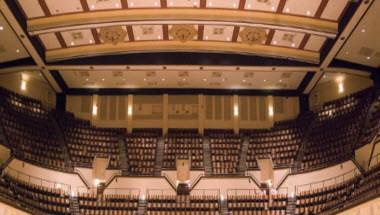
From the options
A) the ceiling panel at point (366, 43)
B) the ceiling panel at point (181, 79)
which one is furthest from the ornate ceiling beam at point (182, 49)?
the ceiling panel at point (366, 43)

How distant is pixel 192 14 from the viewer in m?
21.2

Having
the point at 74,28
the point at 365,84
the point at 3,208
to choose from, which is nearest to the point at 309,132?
the point at 365,84

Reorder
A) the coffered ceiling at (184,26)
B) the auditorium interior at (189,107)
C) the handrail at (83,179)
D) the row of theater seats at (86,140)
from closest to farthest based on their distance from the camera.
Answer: the coffered ceiling at (184,26)
the auditorium interior at (189,107)
the handrail at (83,179)
the row of theater seats at (86,140)

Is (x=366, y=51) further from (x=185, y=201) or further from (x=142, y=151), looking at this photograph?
(x=142, y=151)

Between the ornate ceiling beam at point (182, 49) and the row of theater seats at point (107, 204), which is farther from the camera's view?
the ornate ceiling beam at point (182, 49)

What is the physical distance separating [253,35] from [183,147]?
6.14 metres

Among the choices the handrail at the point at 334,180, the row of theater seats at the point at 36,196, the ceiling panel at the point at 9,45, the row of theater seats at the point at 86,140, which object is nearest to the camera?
the row of theater seats at the point at 36,196

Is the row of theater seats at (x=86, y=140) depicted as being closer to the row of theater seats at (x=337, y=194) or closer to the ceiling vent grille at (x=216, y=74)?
the ceiling vent grille at (x=216, y=74)

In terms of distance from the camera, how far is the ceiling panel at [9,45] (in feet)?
69.0

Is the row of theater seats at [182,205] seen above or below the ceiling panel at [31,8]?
below

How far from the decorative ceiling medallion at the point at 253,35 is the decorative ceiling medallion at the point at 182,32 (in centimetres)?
185

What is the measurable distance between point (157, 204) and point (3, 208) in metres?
6.26

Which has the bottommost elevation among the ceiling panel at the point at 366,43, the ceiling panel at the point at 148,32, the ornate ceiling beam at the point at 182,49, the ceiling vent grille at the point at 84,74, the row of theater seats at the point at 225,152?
the row of theater seats at the point at 225,152

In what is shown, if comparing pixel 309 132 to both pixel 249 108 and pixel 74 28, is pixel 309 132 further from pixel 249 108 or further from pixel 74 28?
pixel 74 28
